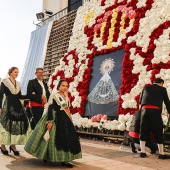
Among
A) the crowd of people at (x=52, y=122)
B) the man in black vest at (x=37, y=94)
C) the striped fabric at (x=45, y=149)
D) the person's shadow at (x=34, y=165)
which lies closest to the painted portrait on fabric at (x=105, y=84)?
the crowd of people at (x=52, y=122)

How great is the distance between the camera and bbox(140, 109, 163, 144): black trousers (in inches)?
195

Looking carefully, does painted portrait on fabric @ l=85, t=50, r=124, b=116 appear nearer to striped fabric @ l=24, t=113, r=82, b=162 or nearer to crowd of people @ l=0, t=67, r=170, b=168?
crowd of people @ l=0, t=67, r=170, b=168

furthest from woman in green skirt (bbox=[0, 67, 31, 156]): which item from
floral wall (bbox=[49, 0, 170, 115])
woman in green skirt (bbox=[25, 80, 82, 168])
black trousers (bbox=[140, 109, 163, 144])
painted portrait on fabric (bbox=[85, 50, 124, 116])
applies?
painted portrait on fabric (bbox=[85, 50, 124, 116])

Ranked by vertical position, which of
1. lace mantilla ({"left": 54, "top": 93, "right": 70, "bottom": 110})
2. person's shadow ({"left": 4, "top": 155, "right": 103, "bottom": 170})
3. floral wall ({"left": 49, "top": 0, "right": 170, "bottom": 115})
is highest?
floral wall ({"left": 49, "top": 0, "right": 170, "bottom": 115})

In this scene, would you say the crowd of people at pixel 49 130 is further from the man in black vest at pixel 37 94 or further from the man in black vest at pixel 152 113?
the man in black vest at pixel 152 113

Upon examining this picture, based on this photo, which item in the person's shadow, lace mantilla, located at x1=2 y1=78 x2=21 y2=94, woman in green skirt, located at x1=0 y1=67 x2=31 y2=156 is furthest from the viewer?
lace mantilla, located at x1=2 y1=78 x2=21 y2=94

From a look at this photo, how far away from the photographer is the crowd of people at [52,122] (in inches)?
157

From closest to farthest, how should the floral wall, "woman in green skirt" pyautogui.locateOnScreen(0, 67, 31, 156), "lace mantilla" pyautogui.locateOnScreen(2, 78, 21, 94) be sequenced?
1. "woman in green skirt" pyautogui.locateOnScreen(0, 67, 31, 156)
2. "lace mantilla" pyautogui.locateOnScreen(2, 78, 21, 94)
3. the floral wall

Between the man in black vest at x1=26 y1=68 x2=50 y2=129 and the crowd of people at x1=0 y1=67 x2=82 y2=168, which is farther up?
the man in black vest at x1=26 y1=68 x2=50 y2=129

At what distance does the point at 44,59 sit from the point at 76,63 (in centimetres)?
252

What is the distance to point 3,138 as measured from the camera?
15.9 feet

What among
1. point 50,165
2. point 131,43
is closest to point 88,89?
point 131,43

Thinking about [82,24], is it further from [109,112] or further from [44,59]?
[109,112]

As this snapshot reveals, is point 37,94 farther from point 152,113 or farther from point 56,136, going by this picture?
point 152,113
